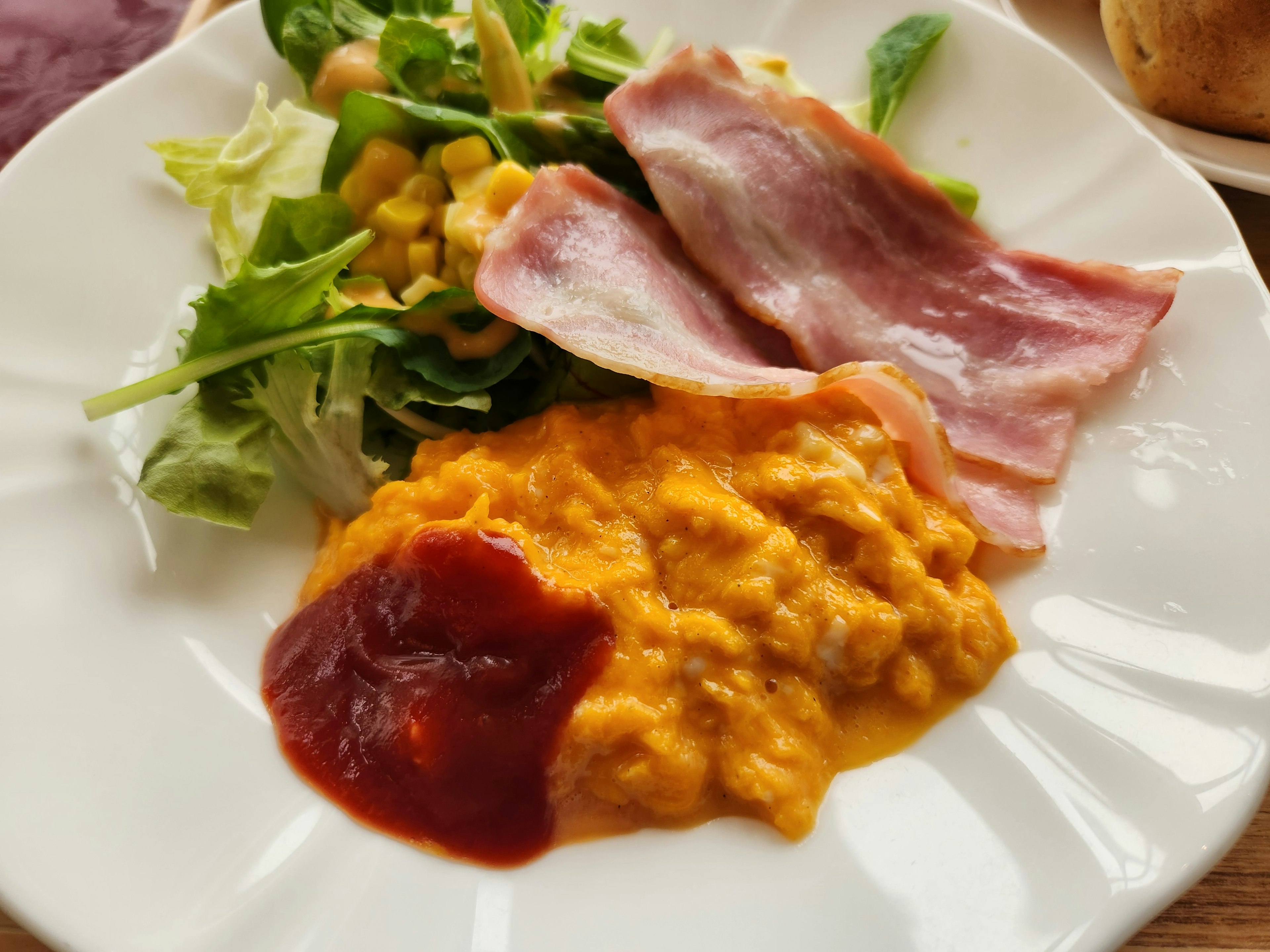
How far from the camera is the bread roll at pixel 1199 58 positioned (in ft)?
9.06

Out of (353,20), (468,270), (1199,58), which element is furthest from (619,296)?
(1199,58)

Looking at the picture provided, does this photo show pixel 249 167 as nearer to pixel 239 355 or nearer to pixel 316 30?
pixel 316 30

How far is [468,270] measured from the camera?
2.57m

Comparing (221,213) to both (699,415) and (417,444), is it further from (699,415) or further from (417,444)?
(699,415)

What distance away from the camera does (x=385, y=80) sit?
290cm

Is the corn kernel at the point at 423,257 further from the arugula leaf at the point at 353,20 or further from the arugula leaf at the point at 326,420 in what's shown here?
the arugula leaf at the point at 353,20

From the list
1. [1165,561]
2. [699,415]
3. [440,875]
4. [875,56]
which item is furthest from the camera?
[875,56]

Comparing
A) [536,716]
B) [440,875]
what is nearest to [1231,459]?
[536,716]

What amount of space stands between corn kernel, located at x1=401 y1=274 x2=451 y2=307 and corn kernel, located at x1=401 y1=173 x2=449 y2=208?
10.9 inches

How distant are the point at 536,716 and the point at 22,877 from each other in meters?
0.97

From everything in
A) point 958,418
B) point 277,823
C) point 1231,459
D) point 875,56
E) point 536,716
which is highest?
point 875,56

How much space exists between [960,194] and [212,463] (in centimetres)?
237

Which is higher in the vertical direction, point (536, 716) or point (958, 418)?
point (958, 418)

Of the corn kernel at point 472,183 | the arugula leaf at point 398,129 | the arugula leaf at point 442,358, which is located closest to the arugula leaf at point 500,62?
the arugula leaf at point 398,129
